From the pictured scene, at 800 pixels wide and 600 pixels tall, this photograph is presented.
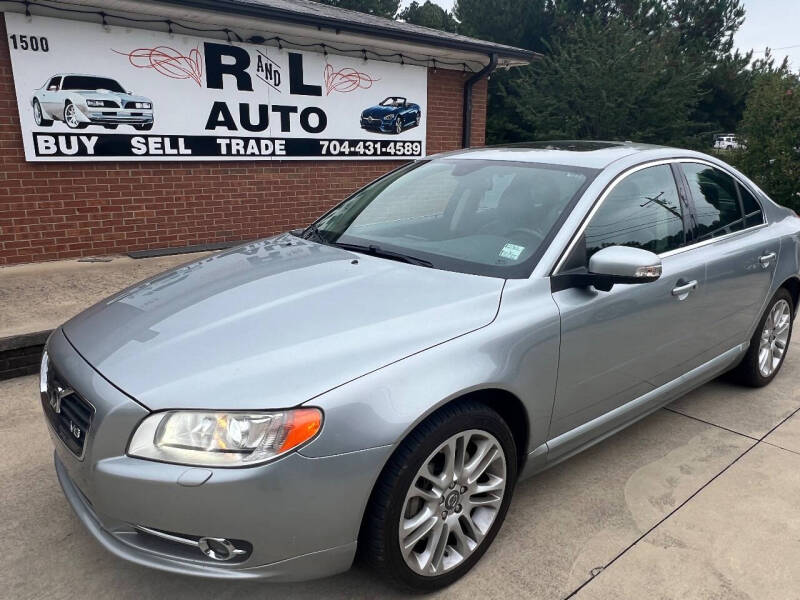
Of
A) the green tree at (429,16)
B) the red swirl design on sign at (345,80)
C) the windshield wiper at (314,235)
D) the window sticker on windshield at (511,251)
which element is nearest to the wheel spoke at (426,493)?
the window sticker on windshield at (511,251)

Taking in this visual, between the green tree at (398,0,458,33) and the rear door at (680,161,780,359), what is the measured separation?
27868 mm

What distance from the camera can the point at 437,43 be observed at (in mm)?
7871

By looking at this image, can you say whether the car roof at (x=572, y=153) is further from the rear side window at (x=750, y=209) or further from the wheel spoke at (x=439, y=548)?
the wheel spoke at (x=439, y=548)

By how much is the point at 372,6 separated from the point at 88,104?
26.8 m

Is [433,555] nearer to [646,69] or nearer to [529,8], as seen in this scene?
[646,69]

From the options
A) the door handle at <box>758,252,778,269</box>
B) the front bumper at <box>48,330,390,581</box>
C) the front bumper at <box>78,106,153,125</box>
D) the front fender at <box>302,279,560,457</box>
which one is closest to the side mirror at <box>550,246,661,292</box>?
the front fender at <box>302,279,560,457</box>

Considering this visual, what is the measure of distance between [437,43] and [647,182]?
5.46 metres

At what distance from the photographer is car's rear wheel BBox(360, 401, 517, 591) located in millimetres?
2027

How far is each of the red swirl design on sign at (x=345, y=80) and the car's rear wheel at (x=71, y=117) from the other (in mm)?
2883

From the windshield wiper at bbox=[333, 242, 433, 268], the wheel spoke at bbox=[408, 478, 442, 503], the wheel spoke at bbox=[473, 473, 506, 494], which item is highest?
the windshield wiper at bbox=[333, 242, 433, 268]

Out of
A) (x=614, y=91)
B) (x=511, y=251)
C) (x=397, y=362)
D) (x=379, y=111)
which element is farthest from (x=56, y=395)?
(x=614, y=91)

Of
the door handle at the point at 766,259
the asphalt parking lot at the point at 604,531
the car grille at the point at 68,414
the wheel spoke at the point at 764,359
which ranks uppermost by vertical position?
the door handle at the point at 766,259

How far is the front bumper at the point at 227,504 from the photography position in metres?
1.82

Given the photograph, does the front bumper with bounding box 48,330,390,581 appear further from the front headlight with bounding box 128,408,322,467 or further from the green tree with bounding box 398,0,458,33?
the green tree with bounding box 398,0,458,33
